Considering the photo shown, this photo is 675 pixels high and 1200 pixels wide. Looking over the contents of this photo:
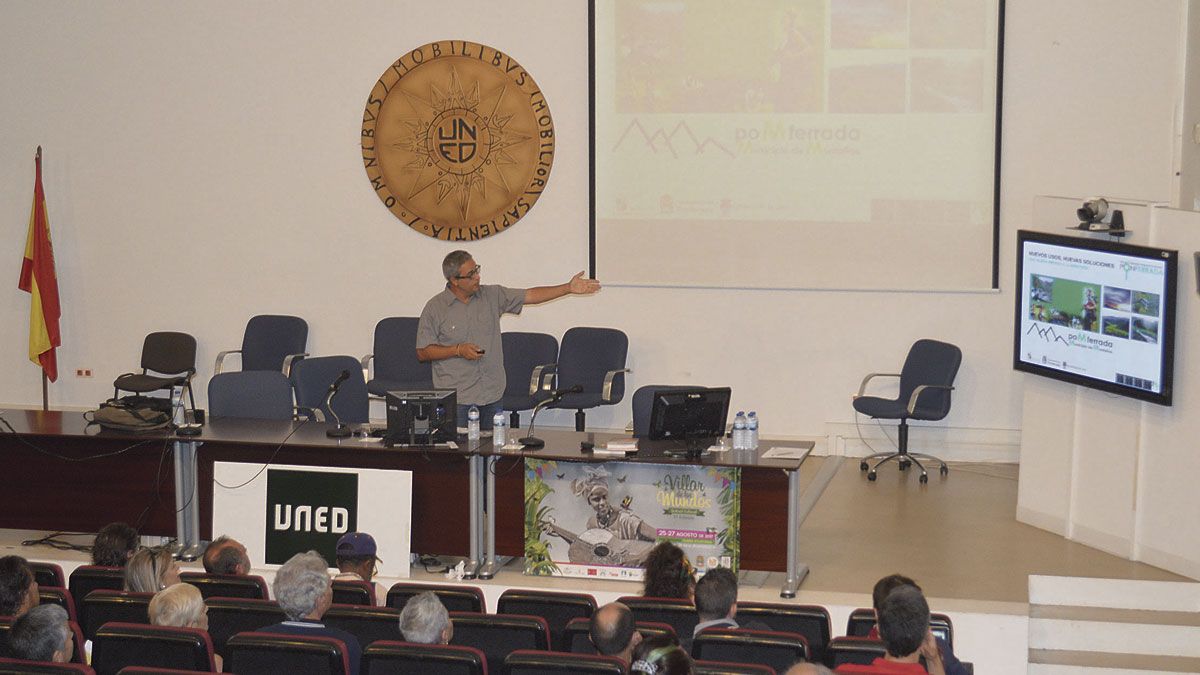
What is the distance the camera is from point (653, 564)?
530 centimetres

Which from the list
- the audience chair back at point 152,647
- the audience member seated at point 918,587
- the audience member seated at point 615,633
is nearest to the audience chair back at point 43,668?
the audience chair back at point 152,647

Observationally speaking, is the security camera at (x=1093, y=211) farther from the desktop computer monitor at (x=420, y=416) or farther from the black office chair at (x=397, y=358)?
the black office chair at (x=397, y=358)

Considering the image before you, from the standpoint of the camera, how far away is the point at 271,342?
1090 centimetres

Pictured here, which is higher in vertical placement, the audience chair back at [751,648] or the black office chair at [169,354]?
the black office chair at [169,354]

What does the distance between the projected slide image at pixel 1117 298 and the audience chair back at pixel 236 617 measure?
4803 mm

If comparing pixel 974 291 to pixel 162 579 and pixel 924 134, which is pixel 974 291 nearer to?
pixel 924 134

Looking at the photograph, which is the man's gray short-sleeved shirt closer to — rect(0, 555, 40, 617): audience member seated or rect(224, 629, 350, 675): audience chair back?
rect(0, 555, 40, 617): audience member seated

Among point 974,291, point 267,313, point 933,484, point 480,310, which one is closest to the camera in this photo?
point 480,310

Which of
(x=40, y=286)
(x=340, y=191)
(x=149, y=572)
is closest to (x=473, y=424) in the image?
(x=149, y=572)

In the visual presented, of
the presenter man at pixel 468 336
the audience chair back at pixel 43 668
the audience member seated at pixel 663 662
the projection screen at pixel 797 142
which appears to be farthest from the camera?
the projection screen at pixel 797 142

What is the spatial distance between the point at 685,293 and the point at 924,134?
6.79ft

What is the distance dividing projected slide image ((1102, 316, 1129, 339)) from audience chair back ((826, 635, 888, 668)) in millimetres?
3588

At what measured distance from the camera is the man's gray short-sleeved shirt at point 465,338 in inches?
312

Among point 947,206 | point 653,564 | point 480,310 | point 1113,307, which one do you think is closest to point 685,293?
point 947,206
